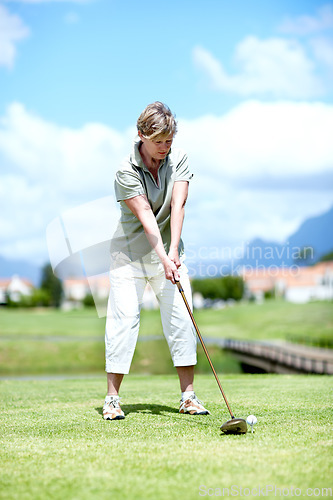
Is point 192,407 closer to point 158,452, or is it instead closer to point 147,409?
point 147,409

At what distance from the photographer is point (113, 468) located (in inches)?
127

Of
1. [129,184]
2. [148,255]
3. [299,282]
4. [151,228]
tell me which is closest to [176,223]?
[151,228]

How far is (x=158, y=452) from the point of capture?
11.6 feet

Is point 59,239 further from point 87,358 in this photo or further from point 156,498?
point 87,358

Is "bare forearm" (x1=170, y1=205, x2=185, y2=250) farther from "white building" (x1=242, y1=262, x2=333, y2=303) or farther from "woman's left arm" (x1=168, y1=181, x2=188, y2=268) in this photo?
"white building" (x1=242, y1=262, x2=333, y2=303)

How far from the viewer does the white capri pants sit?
17.2 feet

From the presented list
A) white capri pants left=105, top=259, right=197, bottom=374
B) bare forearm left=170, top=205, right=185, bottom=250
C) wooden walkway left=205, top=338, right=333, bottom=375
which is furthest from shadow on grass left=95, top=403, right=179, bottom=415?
wooden walkway left=205, top=338, right=333, bottom=375

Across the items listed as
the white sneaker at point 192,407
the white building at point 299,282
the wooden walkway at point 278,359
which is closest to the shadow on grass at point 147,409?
the white sneaker at point 192,407

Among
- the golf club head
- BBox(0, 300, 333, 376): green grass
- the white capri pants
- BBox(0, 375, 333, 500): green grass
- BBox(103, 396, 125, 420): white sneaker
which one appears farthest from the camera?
BBox(0, 300, 333, 376): green grass

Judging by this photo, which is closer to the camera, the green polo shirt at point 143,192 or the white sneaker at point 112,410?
the white sneaker at point 112,410

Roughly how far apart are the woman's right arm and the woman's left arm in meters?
0.08

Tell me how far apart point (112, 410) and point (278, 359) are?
27.9 meters

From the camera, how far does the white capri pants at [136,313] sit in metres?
5.24

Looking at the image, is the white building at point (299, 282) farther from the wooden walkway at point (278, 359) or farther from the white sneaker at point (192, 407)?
the white sneaker at point (192, 407)
